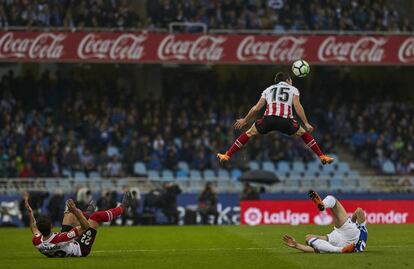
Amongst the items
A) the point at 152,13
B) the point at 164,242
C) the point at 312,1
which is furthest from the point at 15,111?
the point at 164,242

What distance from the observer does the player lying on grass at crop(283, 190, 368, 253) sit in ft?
52.5

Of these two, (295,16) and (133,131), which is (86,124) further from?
(295,16)

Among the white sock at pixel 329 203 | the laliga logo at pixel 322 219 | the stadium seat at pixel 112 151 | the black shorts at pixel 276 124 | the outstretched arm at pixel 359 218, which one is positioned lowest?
the laliga logo at pixel 322 219

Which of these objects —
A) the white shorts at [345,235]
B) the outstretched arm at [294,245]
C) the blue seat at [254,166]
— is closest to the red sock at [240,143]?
the outstretched arm at [294,245]

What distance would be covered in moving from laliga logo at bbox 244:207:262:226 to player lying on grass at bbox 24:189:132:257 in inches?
591

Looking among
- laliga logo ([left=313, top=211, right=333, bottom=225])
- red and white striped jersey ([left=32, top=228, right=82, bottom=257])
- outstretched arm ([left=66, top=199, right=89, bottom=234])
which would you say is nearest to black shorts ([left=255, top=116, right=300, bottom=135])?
outstretched arm ([left=66, top=199, right=89, bottom=234])

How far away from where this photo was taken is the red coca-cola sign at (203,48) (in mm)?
35094

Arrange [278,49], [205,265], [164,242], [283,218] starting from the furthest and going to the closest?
[278,49] < [283,218] < [164,242] < [205,265]

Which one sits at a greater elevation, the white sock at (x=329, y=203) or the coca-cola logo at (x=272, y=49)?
the white sock at (x=329, y=203)

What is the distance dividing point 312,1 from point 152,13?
638 cm

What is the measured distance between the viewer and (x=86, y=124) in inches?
1437

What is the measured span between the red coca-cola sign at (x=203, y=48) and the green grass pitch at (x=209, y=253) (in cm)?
1244

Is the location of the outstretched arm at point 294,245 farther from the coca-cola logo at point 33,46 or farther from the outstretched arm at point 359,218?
the coca-cola logo at point 33,46

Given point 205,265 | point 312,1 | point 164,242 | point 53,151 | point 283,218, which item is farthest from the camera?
point 312,1
